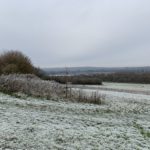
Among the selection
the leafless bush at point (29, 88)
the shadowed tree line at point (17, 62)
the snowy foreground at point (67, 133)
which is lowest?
the snowy foreground at point (67, 133)

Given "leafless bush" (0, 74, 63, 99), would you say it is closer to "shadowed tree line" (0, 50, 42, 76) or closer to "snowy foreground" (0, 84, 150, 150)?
"snowy foreground" (0, 84, 150, 150)

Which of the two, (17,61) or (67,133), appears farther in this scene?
(17,61)

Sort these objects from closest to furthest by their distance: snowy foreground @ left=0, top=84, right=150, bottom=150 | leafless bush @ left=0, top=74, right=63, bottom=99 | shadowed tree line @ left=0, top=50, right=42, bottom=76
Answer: snowy foreground @ left=0, top=84, right=150, bottom=150, leafless bush @ left=0, top=74, right=63, bottom=99, shadowed tree line @ left=0, top=50, right=42, bottom=76

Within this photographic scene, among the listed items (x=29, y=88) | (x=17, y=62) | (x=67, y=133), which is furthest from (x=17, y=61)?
(x=67, y=133)

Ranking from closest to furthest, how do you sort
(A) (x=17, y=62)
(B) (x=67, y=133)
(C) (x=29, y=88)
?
(B) (x=67, y=133) < (C) (x=29, y=88) < (A) (x=17, y=62)

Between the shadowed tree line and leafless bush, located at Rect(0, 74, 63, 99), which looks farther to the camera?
the shadowed tree line

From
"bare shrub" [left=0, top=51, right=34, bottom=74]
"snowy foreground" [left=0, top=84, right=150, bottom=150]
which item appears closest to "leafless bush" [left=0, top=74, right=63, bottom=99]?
"snowy foreground" [left=0, top=84, right=150, bottom=150]

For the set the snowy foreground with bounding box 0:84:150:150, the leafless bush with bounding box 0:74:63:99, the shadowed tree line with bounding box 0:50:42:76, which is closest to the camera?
the snowy foreground with bounding box 0:84:150:150

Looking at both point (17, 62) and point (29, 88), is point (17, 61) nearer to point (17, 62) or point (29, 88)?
point (17, 62)

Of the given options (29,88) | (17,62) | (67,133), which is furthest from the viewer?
(17,62)

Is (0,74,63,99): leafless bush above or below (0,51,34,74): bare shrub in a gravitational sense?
below

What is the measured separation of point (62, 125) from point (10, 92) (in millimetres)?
12221

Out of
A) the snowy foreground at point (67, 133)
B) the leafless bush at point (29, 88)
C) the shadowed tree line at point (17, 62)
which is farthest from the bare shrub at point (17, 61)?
the snowy foreground at point (67, 133)

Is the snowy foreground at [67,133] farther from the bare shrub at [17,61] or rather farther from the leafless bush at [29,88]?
the bare shrub at [17,61]
